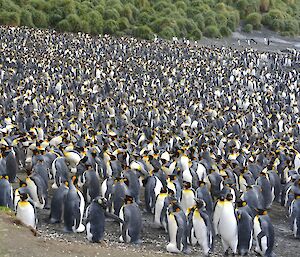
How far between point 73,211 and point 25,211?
69cm

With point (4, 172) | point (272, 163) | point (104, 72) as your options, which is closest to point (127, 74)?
point (104, 72)

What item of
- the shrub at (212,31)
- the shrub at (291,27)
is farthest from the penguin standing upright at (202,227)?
the shrub at (291,27)

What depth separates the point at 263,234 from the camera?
8.11m

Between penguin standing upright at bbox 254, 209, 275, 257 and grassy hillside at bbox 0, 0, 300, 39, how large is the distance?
2912 cm

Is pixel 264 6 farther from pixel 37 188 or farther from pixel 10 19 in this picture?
pixel 37 188

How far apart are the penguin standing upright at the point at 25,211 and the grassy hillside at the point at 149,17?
28625 mm

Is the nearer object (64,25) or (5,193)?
(5,193)

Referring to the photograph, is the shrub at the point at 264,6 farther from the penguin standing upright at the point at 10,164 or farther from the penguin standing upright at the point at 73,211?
the penguin standing upright at the point at 73,211

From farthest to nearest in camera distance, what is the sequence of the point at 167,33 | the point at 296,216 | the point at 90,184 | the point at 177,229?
the point at 167,33
the point at 90,184
the point at 296,216
the point at 177,229

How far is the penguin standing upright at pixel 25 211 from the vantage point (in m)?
7.88

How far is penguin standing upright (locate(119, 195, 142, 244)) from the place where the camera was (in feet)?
26.5

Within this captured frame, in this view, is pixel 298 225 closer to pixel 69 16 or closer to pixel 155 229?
pixel 155 229

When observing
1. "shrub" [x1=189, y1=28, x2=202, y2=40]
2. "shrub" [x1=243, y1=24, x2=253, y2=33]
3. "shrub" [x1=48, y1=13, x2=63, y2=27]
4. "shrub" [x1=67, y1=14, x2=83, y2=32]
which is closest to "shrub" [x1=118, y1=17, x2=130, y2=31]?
"shrub" [x1=67, y1=14, x2=83, y2=32]

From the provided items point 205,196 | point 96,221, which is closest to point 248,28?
point 205,196
